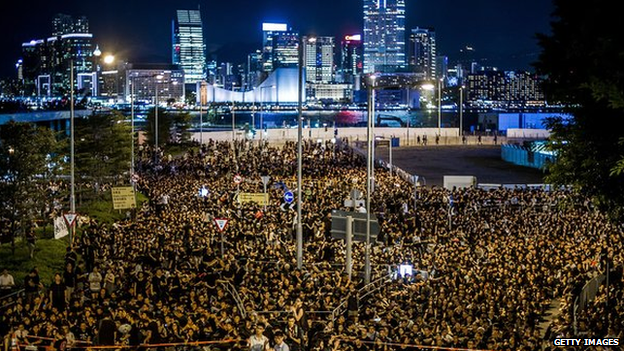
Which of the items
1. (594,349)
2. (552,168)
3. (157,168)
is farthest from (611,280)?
(157,168)

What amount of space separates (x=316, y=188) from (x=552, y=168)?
1039 inches

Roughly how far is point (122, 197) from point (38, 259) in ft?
17.4

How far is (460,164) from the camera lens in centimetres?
6456

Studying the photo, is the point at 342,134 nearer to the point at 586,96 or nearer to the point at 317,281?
the point at 317,281

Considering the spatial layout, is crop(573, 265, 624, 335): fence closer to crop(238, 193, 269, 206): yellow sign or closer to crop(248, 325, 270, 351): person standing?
crop(248, 325, 270, 351): person standing

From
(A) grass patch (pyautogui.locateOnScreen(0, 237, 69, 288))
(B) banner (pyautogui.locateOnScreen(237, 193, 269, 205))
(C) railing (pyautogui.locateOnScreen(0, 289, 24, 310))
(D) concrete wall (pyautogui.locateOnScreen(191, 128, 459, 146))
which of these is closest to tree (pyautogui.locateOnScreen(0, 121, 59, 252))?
(A) grass patch (pyautogui.locateOnScreen(0, 237, 69, 288))

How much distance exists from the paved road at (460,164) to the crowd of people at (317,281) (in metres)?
19.9

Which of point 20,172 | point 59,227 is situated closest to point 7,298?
point 59,227

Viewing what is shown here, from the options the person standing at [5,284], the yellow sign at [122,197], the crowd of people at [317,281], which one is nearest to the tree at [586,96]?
the crowd of people at [317,281]

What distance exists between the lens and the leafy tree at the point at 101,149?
3903cm

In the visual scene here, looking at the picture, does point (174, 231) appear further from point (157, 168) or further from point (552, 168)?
point (157, 168)

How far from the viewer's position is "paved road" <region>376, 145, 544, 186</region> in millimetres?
54181

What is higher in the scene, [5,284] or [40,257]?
[5,284]

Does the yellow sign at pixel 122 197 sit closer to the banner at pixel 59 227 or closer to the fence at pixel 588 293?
the banner at pixel 59 227
